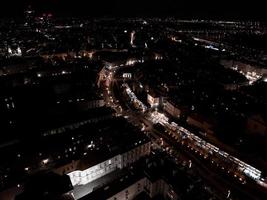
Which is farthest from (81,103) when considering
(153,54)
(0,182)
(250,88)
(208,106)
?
(153,54)

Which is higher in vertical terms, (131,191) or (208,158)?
(131,191)

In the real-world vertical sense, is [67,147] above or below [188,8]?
below

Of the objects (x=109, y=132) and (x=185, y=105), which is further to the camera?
(x=185, y=105)

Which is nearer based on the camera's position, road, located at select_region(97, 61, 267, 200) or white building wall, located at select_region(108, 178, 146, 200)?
white building wall, located at select_region(108, 178, 146, 200)

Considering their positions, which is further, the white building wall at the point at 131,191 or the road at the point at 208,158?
the road at the point at 208,158

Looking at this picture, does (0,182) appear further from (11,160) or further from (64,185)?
(64,185)

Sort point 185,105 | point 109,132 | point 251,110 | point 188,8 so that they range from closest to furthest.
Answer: point 109,132, point 251,110, point 185,105, point 188,8

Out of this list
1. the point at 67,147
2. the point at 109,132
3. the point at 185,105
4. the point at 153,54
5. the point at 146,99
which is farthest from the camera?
the point at 153,54

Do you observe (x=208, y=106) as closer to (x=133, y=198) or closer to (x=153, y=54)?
(x=133, y=198)

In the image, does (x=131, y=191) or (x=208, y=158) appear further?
(x=208, y=158)

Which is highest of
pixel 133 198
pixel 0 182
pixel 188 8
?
pixel 188 8
